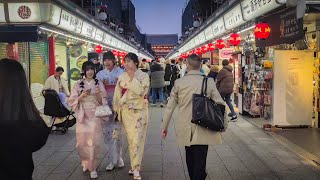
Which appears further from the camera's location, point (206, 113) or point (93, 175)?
point (93, 175)

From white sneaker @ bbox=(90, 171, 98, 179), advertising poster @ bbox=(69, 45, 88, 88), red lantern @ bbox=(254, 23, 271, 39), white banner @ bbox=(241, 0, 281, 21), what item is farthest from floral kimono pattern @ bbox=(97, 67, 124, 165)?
advertising poster @ bbox=(69, 45, 88, 88)

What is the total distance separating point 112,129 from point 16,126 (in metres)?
4.27

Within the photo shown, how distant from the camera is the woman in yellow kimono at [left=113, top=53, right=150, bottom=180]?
22.4 ft

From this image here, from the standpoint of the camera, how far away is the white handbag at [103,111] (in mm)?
6996

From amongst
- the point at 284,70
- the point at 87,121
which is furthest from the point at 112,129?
the point at 284,70

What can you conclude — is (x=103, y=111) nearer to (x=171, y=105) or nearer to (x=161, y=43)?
(x=171, y=105)

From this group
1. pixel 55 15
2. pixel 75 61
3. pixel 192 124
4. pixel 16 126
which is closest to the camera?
pixel 16 126

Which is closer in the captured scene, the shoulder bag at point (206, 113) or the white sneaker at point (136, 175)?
the shoulder bag at point (206, 113)

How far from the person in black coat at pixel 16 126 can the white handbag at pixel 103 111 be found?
11.7ft

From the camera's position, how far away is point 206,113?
5.46 meters

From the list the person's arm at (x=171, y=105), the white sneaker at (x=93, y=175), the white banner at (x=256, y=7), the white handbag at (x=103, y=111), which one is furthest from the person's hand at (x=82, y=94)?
the white banner at (x=256, y=7)

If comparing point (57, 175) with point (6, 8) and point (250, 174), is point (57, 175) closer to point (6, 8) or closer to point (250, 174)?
point (250, 174)

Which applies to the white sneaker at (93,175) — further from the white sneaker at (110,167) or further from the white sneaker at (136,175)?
the white sneaker at (136,175)

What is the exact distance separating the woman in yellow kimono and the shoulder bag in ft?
5.04
